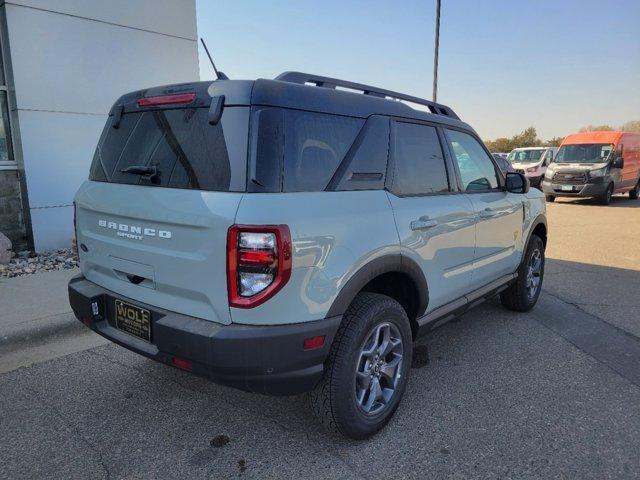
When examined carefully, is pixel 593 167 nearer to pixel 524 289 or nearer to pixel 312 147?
pixel 524 289

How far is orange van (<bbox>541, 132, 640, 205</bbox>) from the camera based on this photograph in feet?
49.6

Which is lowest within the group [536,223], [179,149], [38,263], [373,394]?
[38,263]

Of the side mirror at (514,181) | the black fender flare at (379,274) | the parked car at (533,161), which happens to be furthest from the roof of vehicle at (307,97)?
the parked car at (533,161)

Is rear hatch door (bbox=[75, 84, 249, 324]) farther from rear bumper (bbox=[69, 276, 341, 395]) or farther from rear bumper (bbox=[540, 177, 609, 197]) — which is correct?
rear bumper (bbox=[540, 177, 609, 197])

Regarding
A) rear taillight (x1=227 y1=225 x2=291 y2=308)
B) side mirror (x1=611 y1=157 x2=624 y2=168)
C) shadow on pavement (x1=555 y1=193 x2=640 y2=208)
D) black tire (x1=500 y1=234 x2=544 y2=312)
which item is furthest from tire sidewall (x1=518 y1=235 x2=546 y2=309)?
side mirror (x1=611 y1=157 x2=624 y2=168)

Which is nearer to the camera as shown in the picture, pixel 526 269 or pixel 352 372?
pixel 352 372

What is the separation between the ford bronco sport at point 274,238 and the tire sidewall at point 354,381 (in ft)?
0.03

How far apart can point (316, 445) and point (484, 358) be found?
177 cm

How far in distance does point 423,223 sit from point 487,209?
1.07 metres

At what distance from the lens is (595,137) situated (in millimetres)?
16281

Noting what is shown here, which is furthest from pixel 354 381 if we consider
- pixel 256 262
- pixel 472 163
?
pixel 472 163

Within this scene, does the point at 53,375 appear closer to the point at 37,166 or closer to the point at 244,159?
the point at 244,159

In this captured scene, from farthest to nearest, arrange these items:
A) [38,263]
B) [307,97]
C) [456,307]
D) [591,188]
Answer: [591,188] < [38,263] < [456,307] < [307,97]

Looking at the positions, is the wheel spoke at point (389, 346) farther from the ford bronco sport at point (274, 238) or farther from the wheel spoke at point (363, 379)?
the wheel spoke at point (363, 379)
